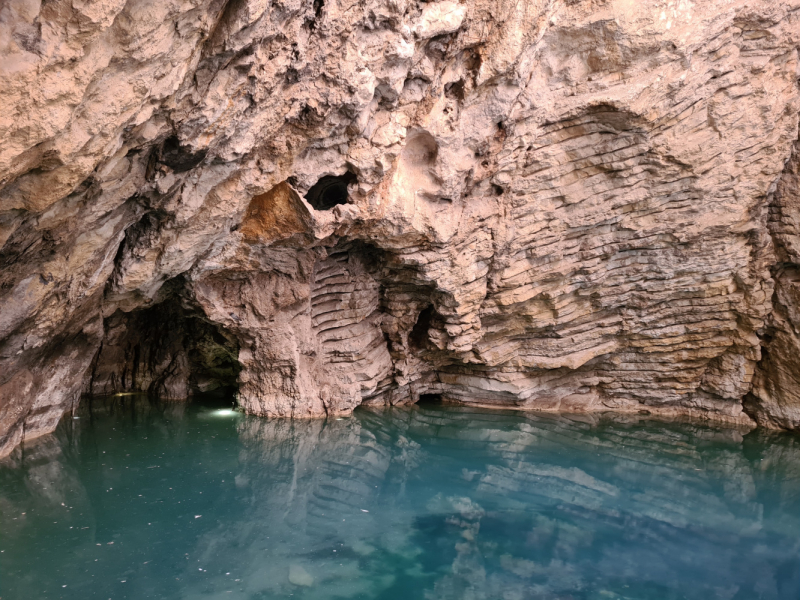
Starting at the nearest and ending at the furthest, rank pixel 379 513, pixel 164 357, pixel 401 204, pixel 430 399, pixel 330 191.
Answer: pixel 379 513, pixel 330 191, pixel 401 204, pixel 164 357, pixel 430 399

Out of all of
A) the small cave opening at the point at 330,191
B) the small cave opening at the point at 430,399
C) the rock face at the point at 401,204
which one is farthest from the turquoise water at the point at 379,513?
the small cave opening at the point at 330,191

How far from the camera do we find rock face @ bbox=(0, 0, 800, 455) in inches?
228

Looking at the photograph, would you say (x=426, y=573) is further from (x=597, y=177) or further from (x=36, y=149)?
(x=597, y=177)

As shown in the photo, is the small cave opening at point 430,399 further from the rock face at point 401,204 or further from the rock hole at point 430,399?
the rock face at point 401,204

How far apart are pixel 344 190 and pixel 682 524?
581cm

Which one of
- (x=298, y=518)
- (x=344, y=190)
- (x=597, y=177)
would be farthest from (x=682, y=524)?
(x=344, y=190)

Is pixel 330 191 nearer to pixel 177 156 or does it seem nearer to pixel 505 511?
pixel 177 156

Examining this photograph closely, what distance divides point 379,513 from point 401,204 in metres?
4.16

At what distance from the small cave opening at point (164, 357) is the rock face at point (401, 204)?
0.05 m

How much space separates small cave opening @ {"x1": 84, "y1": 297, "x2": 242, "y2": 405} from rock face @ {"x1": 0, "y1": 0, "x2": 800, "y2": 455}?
0.05 m

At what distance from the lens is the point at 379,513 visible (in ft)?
23.6

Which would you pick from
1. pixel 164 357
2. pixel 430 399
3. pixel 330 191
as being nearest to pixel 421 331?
pixel 430 399

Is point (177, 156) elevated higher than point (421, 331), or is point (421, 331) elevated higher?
point (177, 156)

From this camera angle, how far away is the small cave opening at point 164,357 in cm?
1159
